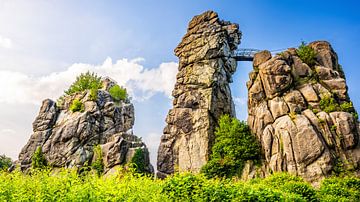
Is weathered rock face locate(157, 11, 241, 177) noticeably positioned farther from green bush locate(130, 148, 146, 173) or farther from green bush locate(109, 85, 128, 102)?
green bush locate(109, 85, 128, 102)

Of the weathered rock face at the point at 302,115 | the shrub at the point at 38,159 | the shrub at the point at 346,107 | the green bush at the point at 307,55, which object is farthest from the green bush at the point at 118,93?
the shrub at the point at 346,107

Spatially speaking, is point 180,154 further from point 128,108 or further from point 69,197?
point 69,197

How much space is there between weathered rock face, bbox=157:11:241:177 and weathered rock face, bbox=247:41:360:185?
4830 mm

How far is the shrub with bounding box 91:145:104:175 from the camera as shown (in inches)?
1373

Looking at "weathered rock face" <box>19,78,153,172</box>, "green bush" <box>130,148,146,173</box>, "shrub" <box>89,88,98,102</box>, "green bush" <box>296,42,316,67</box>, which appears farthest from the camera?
"shrub" <box>89,88,98,102</box>

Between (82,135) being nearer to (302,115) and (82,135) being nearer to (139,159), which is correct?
(139,159)

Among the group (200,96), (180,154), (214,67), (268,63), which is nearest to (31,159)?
(180,154)

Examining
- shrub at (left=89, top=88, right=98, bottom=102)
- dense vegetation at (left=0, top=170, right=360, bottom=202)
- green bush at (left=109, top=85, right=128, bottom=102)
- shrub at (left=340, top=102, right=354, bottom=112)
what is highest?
green bush at (left=109, top=85, right=128, bottom=102)

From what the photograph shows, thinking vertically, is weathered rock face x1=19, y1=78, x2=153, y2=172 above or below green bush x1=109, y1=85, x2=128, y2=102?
below

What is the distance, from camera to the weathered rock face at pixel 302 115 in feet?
84.0

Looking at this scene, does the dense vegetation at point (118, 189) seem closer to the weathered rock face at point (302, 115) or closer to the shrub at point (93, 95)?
the weathered rock face at point (302, 115)

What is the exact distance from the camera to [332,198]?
15922 mm

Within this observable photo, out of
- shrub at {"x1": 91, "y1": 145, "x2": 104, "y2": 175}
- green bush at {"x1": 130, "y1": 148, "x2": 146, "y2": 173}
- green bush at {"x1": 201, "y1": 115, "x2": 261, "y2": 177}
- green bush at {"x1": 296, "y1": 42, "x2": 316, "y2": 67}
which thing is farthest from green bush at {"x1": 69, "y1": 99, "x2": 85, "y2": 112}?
green bush at {"x1": 296, "y1": 42, "x2": 316, "y2": 67}

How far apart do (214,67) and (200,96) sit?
3801mm
